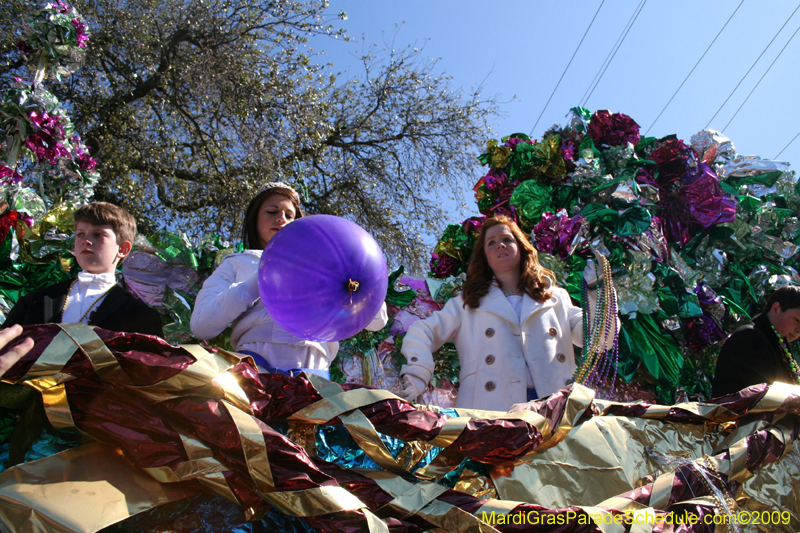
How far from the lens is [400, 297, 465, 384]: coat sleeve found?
8.87 ft

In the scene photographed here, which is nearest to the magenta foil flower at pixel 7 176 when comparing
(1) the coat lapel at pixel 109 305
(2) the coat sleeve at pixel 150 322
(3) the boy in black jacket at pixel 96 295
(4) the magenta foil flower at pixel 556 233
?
(3) the boy in black jacket at pixel 96 295

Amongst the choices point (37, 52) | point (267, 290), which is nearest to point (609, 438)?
point (267, 290)

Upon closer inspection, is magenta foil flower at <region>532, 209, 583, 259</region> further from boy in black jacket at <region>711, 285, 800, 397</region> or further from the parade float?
boy in black jacket at <region>711, 285, 800, 397</region>

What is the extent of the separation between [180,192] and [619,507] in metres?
6.47

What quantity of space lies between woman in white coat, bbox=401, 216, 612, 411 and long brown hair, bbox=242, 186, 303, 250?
792 millimetres

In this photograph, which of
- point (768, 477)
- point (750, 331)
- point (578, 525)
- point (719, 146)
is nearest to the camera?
point (578, 525)

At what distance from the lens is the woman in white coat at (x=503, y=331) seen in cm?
274

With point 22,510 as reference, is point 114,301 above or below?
above

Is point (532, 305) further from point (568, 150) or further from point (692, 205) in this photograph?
point (692, 205)

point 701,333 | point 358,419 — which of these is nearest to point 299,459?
point 358,419

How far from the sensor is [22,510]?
125 cm

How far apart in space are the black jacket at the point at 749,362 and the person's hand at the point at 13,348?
264cm

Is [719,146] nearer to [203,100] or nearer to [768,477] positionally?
[768,477]

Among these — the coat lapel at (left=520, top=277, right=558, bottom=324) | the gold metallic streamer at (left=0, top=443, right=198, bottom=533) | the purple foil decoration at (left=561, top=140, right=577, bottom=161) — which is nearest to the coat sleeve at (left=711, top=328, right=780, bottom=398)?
the coat lapel at (left=520, top=277, right=558, bottom=324)
